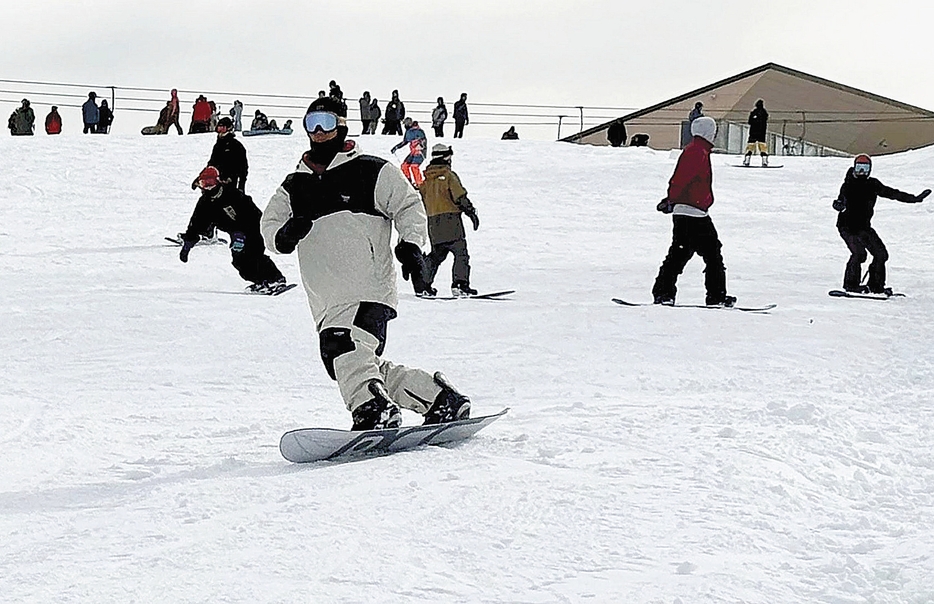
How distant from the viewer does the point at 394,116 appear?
28625 millimetres

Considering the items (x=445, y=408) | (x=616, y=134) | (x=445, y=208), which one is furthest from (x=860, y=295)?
(x=616, y=134)

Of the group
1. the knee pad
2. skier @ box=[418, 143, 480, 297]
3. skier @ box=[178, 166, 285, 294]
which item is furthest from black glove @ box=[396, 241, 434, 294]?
skier @ box=[178, 166, 285, 294]

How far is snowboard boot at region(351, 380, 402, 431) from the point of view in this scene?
5.05 m

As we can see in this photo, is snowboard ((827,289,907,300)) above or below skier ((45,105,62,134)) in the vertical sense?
below

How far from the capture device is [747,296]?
11836 millimetres

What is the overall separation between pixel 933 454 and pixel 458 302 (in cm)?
633

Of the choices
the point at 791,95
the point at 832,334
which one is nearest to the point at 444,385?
the point at 832,334

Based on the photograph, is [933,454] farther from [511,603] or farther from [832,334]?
[832,334]

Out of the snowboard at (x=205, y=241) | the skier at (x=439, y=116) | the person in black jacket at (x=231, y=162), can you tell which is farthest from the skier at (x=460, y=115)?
the person in black jacket at (x=231, y=162)

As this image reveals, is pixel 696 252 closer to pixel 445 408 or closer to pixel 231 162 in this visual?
pixel 231 162

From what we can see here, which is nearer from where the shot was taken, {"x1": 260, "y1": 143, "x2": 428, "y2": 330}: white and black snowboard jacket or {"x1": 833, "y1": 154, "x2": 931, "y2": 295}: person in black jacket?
{"x1": 260, "y1": 143, "x2": 428, "y2": 330}: white and black snowboard jacket

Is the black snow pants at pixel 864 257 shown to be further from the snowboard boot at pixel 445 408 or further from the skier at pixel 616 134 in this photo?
the skier at pixel 616 134

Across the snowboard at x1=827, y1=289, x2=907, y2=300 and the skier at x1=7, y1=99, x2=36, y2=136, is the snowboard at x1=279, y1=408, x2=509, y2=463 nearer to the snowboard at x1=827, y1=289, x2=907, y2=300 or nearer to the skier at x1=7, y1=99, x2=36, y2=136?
the snowboard at x1=827, y1=289, x2=907, y2=300

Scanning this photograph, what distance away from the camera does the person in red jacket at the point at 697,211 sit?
33.4 feet
